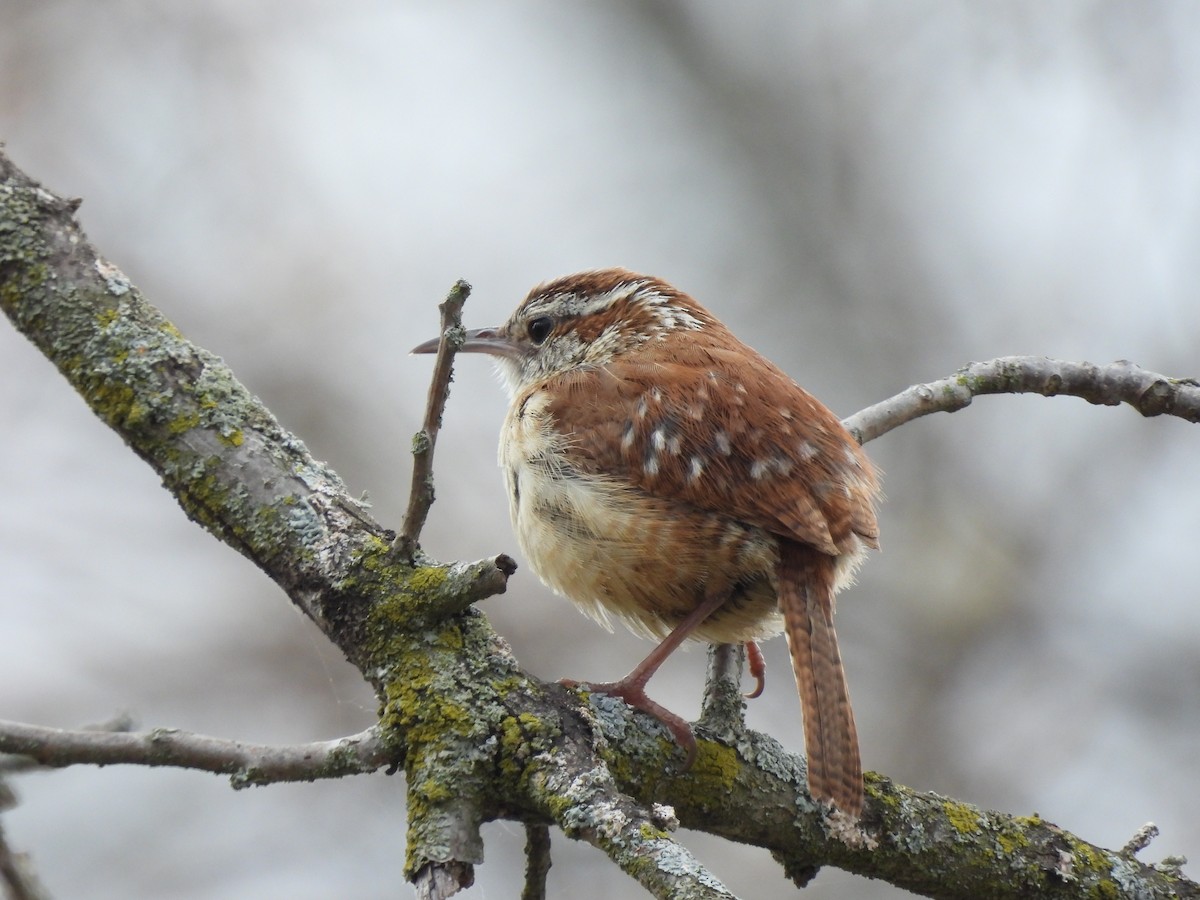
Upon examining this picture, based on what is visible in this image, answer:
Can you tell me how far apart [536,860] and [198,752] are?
72 centimetres

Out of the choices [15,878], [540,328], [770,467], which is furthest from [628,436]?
[15,878]

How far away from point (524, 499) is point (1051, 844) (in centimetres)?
163

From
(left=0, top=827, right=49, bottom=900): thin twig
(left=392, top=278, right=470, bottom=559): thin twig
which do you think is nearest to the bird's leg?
(left=392, top=278, right=470, bottom=559): thin twig

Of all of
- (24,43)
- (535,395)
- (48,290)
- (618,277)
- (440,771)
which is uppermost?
(24,43)

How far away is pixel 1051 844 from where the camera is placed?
2.75 metres

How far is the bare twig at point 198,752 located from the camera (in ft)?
6.01

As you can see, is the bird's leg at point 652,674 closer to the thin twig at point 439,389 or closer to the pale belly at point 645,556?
the pale belly at point 645,556

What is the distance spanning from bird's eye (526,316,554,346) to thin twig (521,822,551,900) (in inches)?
88.7

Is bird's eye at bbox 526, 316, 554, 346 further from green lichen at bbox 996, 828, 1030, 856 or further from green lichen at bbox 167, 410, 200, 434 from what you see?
green lichen at bbox 996, 828, 1030, 856

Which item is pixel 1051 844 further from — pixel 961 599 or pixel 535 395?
pixel 961 599

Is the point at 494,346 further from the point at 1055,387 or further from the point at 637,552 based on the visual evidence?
the point at 1055,387

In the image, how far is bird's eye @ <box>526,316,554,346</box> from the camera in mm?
4238

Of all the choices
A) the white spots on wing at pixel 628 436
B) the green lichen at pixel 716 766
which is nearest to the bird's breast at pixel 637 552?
the white spots on wing at pixel 628 436

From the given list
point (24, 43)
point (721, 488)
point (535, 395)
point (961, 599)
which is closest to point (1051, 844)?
Answer: point (721, 488)
